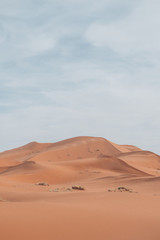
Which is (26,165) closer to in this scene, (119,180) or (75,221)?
(119,180)

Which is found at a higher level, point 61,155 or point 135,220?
point 61,155

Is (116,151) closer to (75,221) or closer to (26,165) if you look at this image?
(26,165)

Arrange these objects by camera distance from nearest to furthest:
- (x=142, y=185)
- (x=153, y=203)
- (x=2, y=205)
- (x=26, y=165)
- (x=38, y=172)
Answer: (x=2, y=205) → (x=153, y=203) → (x=142, y=185) → (x=38, y=172) → (x=26, y=165)

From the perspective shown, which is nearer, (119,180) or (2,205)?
(2,205)

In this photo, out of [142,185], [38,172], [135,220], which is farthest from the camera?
[38,172]

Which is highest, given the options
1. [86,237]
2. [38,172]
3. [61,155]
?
[61,155]

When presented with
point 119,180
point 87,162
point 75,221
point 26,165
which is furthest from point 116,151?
point 75,221

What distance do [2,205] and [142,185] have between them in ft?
30.9

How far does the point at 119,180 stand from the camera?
16172mm

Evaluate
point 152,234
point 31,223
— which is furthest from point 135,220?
point 31,223

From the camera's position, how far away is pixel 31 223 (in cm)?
441

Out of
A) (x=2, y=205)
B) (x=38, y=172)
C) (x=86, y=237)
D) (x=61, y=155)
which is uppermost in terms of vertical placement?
(x=61, y=155)

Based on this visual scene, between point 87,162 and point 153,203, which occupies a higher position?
point 87,162

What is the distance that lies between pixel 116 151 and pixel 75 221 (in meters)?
33.9
